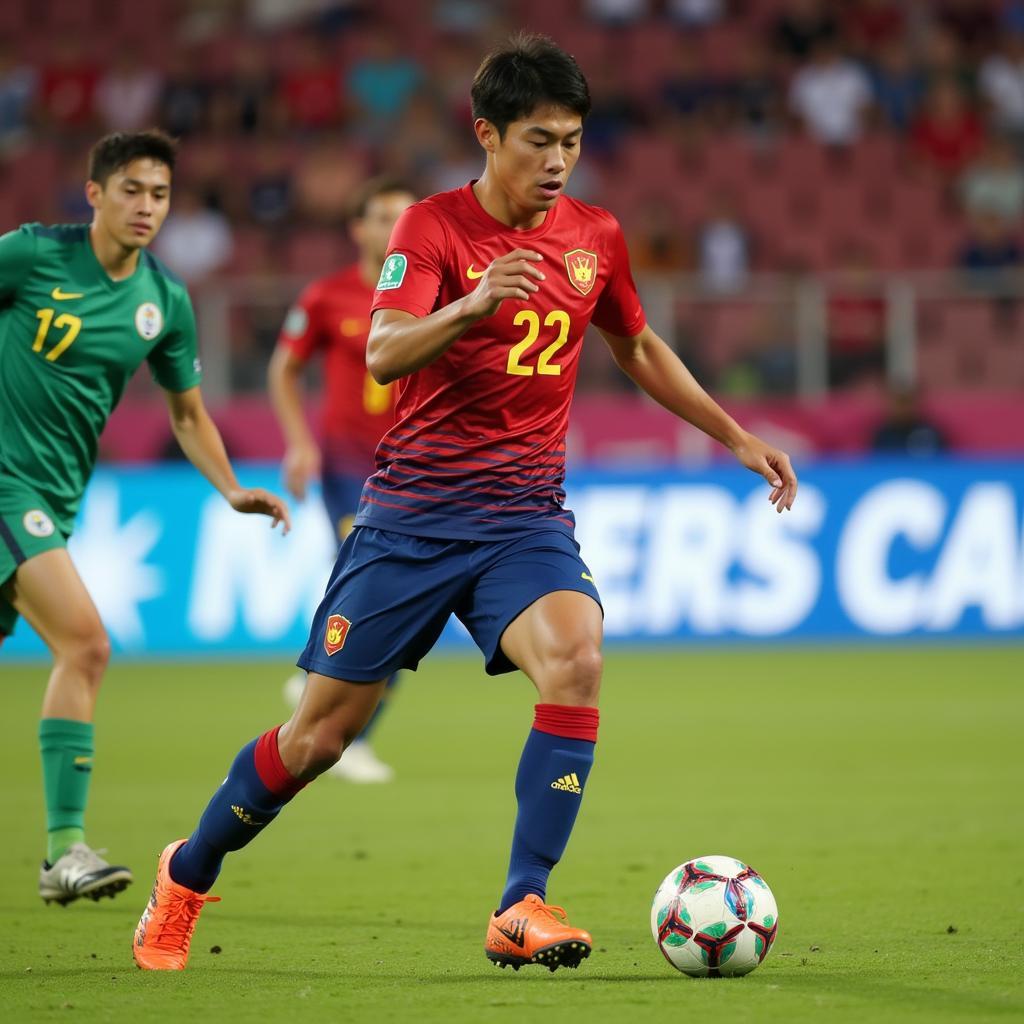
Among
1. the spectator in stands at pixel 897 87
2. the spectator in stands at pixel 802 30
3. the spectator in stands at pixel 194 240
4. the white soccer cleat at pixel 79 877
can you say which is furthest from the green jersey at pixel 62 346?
the spectator in stands at pixel 802 30

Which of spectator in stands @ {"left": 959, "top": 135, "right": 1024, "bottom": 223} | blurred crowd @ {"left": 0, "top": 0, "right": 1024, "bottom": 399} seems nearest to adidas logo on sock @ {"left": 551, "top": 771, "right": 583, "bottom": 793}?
blurred crowd @ {"left": 0, "top": 0, "right": 1024, "bottom": 399}

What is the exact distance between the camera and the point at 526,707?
41.3 ft

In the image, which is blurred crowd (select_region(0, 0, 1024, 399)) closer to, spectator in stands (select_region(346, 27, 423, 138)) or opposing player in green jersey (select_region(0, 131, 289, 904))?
spectator in stands (select_region(346, 27, 423, 138))

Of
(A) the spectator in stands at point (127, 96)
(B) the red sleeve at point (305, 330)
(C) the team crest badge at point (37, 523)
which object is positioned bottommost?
(C) the team crest badge at point (37, 523)

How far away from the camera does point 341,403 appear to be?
9695mm

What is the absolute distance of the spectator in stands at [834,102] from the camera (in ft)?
68.1

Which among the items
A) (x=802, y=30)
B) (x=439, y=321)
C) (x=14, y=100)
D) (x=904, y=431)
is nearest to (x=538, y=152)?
(x=439, y=321)

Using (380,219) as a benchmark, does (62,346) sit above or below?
below

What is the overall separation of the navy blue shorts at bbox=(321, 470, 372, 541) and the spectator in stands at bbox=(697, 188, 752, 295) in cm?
976

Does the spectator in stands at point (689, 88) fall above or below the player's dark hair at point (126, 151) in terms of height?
above

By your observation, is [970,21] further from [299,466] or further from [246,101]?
[299,466]

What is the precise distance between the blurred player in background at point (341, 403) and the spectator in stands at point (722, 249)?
31.4 feet

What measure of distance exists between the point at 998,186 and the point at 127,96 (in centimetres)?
942

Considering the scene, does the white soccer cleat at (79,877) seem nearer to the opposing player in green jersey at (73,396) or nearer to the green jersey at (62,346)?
the opposing player in green jersey at (73,396)
